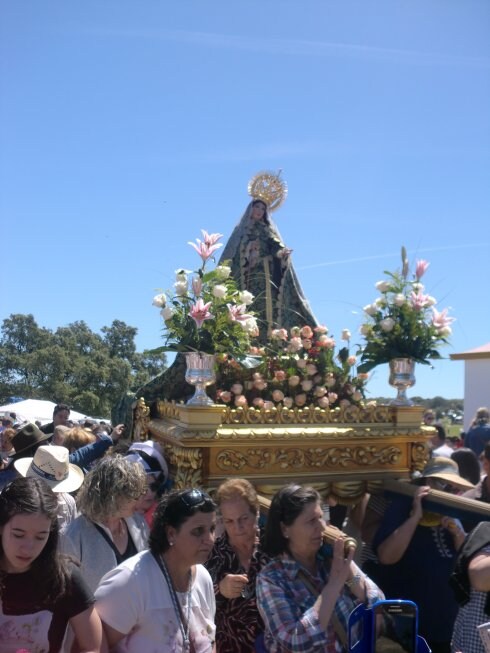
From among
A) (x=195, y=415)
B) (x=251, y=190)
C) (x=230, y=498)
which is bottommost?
(x=230, y=498)

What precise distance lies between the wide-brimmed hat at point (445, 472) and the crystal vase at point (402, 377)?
33.7 inches

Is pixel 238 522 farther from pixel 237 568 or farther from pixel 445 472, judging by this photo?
pixel 445 472

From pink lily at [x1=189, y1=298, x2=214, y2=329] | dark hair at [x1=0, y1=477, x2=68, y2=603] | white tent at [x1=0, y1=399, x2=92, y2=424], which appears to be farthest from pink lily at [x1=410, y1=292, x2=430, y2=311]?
white tent at [x1=0, y1=399, x2=92, y2=424]

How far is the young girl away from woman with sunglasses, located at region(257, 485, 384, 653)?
2.40 feet

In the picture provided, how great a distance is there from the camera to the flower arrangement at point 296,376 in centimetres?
564

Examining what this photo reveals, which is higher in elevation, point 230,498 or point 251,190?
point 251,190

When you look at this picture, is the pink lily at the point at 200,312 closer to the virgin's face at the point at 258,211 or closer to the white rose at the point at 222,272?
the white rose at the point at 222,272

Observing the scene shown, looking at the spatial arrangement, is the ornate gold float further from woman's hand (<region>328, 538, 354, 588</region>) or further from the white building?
the white building

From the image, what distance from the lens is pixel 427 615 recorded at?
416 centimetres

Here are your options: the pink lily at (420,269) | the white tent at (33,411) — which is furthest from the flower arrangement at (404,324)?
the white tent at (33,411)

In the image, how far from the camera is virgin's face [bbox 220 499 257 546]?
3.33 metres

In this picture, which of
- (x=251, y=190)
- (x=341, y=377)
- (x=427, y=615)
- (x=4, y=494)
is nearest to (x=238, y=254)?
(x=251, y=190)

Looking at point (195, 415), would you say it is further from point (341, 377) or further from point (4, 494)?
point (4, 494)

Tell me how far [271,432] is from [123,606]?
8.87 feet
